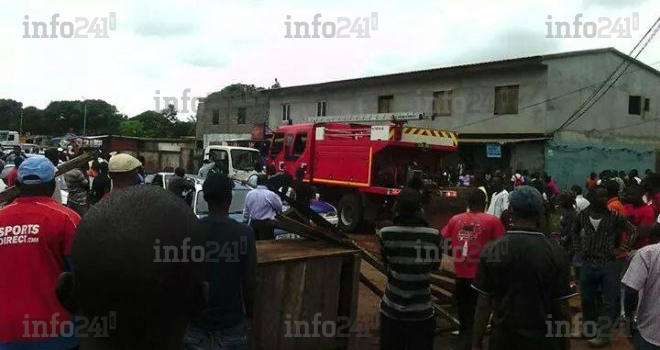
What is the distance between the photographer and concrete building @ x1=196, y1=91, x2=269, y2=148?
3356 centimetres

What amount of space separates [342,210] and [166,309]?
1259cm

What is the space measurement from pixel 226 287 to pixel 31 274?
98cm

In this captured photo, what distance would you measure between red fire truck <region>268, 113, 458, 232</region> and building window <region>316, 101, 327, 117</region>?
14697 mm

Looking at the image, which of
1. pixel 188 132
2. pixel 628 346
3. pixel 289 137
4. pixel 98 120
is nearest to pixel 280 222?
pixel 628 346

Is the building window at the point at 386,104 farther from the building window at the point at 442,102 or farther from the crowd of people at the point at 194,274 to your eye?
the crowd of people at the point at 194,274

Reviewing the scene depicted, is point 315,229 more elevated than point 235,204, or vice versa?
point 315,229

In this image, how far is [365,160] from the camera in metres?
12.8

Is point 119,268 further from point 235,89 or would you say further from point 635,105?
point 235,89

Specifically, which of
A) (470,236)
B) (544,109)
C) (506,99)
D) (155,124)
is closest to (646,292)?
(470,236)

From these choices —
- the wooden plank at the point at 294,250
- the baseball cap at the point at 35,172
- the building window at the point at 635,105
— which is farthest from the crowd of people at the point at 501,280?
the building window at the point at 635,105

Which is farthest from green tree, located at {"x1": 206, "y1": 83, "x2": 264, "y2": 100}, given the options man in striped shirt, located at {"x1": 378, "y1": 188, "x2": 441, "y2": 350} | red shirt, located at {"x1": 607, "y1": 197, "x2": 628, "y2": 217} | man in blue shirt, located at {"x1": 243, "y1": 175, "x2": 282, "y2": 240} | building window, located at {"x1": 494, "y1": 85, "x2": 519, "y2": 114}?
man in striped shirt, located at {"x1": 378, "y1": 188, "x2": 441, "y2": 350}

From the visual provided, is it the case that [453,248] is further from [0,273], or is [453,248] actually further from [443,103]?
[443,103]

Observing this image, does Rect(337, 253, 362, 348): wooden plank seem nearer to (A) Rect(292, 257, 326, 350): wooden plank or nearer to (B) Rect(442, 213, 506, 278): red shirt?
(A) Rect(292, 257, 326, 350): wooden plank

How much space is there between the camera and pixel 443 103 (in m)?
23.9
